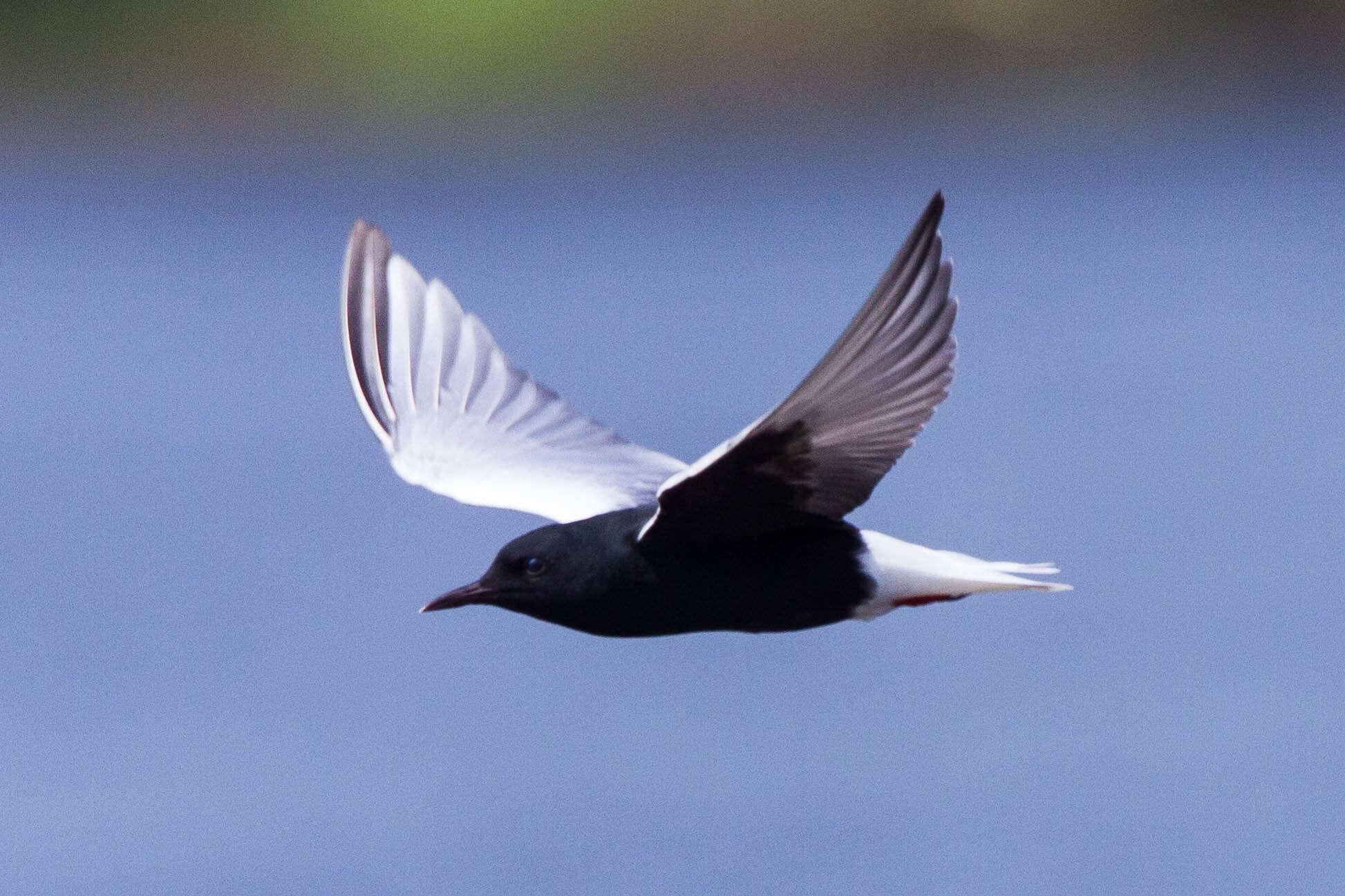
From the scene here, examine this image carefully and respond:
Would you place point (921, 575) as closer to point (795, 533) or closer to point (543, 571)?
point (795, 533)

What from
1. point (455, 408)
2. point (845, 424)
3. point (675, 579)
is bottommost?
point (675, 579)

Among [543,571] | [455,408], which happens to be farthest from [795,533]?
[455,408]

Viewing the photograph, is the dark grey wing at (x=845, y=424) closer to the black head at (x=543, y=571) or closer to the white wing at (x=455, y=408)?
the black head at (x=543, y=571)

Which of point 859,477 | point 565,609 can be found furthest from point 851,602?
point 565,609

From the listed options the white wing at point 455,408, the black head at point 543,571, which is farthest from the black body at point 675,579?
the white wing at point 455,408

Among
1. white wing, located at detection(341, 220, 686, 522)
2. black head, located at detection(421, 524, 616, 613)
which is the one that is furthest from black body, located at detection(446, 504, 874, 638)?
white wing, located at detection(341, 220, 686, 522)

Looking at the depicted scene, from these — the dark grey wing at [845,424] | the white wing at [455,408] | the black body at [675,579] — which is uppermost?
the white wing at [455,408]

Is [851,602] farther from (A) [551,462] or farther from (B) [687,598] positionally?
(A) [551,462]
